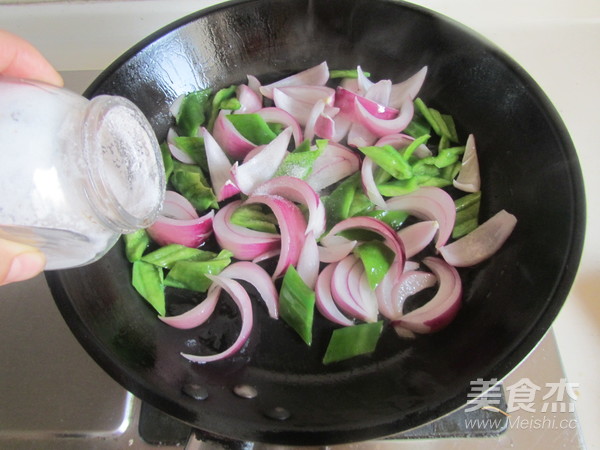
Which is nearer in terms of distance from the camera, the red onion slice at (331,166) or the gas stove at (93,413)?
Result: the gas stove at (93,413)

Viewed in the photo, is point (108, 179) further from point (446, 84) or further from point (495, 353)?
point (446, 84)

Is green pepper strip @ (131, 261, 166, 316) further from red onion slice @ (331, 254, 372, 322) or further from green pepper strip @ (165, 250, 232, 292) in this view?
red onion slice @ (331, 254, 372, 322)

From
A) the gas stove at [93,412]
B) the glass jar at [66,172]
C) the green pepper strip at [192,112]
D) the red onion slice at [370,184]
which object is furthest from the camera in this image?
the green pepper strip at [192,112]

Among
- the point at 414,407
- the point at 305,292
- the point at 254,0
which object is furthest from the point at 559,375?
the point at 254,0

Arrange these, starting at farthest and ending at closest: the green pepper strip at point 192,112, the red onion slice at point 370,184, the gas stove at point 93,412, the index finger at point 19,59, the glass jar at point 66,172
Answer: the green pepper strip at point 192,112 < the red onion slice at point 370,184 < the gas stove at point 93,412 < the index finger at point 19,59 < the glass jar at point 66,172

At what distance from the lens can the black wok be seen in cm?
64

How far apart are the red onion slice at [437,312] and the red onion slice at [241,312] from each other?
0.76ft

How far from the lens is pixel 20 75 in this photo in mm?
652

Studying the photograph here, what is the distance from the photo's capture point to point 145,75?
92 centimetres

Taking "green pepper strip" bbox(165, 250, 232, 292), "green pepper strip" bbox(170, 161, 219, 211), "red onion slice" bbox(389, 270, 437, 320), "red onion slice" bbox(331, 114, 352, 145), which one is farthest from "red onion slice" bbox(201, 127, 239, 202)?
"red onion slice" bbox(389, 270, 437, 320)

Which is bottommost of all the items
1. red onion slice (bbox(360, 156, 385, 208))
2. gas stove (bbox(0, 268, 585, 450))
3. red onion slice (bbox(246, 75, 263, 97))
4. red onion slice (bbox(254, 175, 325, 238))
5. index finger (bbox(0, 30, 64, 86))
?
gas stove (bbox(0, 268, 585, 450))

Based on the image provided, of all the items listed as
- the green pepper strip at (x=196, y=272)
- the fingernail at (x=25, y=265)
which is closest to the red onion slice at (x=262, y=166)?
the green pepper strip at (x=196, y=272)

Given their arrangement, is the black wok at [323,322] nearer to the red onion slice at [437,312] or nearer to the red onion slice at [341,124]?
the red onion slice at [437,312]

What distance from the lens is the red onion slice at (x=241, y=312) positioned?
752 mm
